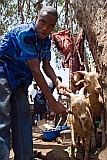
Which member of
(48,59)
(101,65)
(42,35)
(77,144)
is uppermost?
(42,35)

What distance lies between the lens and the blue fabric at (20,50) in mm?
2936

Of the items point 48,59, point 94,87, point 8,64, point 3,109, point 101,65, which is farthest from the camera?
point 94,87

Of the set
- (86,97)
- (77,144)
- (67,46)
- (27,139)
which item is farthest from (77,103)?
(67,46)

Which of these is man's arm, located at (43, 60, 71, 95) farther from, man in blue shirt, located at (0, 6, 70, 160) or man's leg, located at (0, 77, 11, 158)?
man's leg, located at (0, 77, 11, 158)

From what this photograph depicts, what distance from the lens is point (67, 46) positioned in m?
6.82

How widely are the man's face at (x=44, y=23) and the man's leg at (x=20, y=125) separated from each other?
62 centimetres

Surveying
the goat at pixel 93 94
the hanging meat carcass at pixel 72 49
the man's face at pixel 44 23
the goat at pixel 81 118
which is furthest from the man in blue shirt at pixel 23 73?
the hanging meat carcass at pixel 72 49

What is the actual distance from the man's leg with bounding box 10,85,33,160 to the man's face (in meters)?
0.62

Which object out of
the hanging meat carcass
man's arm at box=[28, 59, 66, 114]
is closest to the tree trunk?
the hanging meat carcass

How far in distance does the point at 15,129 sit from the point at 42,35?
1.02 metres

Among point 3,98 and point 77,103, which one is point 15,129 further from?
point 77,103

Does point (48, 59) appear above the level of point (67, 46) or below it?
above

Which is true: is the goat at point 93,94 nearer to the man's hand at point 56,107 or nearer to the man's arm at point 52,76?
the man's arm at point 52,76

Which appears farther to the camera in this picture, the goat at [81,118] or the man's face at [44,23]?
the goat at [81,118]
